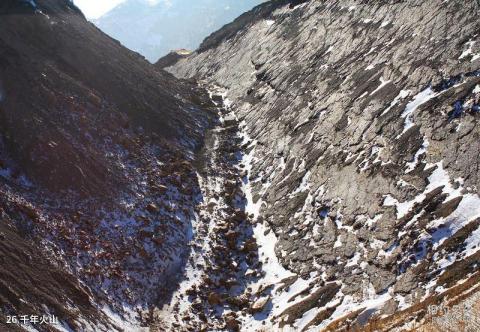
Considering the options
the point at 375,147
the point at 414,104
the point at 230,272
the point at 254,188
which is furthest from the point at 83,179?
the point at 414,104

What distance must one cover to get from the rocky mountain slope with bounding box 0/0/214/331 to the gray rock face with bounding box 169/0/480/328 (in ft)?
26.0

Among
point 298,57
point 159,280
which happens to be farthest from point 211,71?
point 159,280

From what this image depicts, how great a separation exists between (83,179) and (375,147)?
67.7ft

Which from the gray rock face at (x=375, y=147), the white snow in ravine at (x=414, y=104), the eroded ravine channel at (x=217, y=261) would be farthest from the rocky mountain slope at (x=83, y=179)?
the white snow in ravine at (x=414, y=104)

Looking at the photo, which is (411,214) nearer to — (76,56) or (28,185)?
(28,185)

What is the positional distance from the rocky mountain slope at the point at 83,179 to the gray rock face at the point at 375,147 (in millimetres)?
7927

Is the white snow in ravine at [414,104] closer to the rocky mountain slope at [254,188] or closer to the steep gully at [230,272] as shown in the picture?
the rocky mountain slope at [254,188]

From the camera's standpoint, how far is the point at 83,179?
3114cm

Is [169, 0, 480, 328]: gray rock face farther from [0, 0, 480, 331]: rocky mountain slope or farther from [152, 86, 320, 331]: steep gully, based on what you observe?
[152, 86, 320, 331]: steep gully

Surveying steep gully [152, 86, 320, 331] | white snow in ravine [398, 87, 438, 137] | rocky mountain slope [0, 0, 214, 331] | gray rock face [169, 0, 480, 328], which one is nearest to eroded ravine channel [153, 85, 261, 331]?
steep gully [152, 86, 320, 331]

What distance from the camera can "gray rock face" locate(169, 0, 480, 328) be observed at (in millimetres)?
22781

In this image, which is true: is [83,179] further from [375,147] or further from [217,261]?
[375,147]

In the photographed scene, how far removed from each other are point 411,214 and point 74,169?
2247 centimetres

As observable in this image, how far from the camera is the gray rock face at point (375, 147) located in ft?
74.7
